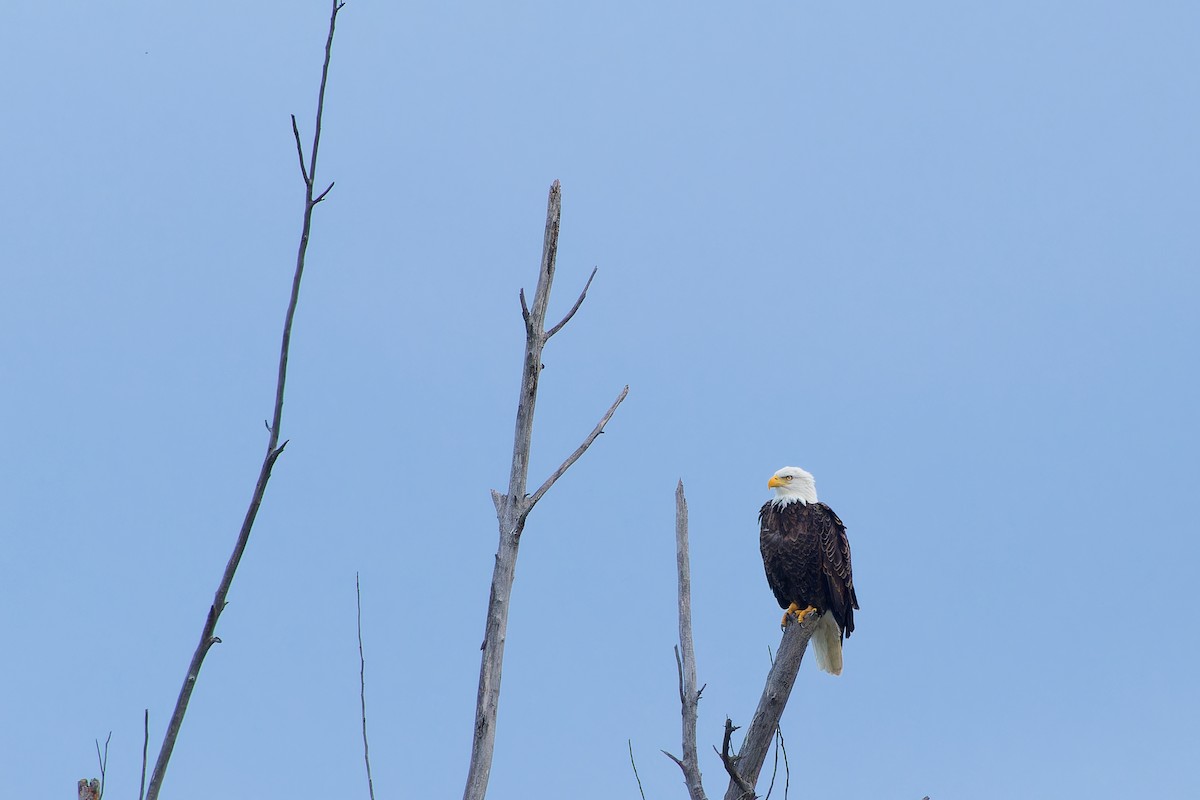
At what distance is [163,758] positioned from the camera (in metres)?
1.77

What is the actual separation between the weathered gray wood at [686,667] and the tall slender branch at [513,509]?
1863mm

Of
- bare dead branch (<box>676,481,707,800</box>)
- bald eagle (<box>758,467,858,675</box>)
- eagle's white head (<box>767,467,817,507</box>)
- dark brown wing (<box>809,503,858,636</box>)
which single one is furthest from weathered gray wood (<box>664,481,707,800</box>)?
eagle's white head (<box>767,467,817,507</box>)

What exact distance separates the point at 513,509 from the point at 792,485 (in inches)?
258

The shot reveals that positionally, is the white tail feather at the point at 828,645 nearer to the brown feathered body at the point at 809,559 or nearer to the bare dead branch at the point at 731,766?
the brown feathered body at the point at 809,559

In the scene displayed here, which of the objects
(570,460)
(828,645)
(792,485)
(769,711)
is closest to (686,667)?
(769,711)

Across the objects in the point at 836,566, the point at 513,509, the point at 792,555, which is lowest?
the point at 513,509

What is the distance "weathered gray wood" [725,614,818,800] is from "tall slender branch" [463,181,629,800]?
83.7 inches

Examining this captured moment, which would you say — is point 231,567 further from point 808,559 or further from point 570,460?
point 808,559

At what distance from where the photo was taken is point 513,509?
10.6 feet

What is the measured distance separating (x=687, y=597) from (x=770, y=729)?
0.70 meters

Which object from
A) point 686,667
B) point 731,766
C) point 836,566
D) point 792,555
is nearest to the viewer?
point 731,766

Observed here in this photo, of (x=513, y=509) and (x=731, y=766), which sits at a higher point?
(x=513, y=509)

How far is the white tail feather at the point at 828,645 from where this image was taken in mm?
8469

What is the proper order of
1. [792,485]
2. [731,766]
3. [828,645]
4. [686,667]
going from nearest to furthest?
1. [731,766]
2. [686,667]
3. [828,645]
4. [792,485]
